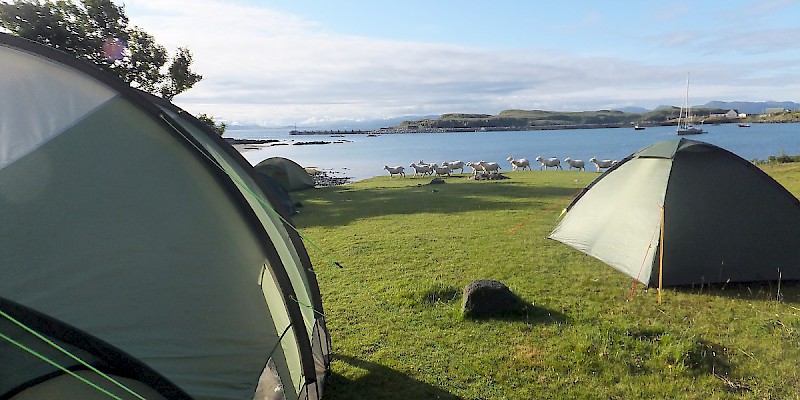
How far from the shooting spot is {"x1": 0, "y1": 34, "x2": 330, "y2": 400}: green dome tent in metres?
2.90

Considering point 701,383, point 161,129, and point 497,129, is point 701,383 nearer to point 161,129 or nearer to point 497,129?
point 161,129

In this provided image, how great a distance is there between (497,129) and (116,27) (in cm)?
15916

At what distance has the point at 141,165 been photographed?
141 inches

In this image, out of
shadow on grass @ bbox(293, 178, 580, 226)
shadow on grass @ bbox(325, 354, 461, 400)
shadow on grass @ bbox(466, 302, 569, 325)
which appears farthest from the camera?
shadow on grass @ bbox(293, 178, 580, 226)

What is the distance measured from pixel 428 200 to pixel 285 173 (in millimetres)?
8861

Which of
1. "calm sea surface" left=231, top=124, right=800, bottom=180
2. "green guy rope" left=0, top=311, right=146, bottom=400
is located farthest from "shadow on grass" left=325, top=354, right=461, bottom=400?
"calm sea surface" left=231, top=124, right=800, bottom=180

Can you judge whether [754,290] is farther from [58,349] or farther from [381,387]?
[58,349]

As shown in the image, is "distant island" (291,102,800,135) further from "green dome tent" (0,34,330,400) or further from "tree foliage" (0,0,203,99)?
"green dome tent" (0,34,330,400)

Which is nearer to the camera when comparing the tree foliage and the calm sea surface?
A: the tree foliage

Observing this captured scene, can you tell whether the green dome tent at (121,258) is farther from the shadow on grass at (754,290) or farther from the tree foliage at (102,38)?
the tree foliage at (102,38)

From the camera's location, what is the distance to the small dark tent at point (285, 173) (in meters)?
23.0

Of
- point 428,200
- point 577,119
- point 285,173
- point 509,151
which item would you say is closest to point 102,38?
point 285,173

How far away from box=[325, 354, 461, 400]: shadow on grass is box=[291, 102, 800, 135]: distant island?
157222mm

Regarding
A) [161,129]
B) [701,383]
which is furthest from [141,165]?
[701,383]
